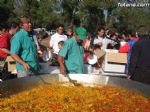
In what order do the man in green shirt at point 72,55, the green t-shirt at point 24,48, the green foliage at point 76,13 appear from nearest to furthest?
1. the green t-shirt at point 24,48
2. the man in green shirt at point 72,55
3. the green foliage at point 76,13

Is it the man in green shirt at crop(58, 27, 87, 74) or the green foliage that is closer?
the man in green shirt at crop(58, 27, 87, 74)

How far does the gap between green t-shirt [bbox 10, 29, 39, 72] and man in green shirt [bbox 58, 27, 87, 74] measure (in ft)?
1.43

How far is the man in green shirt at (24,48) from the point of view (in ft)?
21.9

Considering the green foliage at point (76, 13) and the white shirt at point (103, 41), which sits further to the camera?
the green foliage at point (76, 13)

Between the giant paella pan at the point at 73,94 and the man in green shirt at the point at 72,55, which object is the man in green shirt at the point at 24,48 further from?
the giant paella pan at the point at 73,94

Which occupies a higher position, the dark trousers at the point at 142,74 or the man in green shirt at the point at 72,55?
the man in green shirt at the point at 72,55

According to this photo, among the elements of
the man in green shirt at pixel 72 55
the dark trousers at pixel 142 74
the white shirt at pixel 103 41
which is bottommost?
the dark trousers at pixel 142 74

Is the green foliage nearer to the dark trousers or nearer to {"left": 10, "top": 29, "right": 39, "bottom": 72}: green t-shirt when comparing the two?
the dark trousers

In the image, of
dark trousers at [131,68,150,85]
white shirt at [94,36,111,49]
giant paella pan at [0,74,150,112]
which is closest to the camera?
giant paella pan at [0,74,150,112]

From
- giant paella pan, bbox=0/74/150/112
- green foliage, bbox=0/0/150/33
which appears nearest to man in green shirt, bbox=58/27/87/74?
giant paella pan, bbox=0/74/150/112

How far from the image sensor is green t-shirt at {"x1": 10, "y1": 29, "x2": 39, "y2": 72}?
6668 millimetres

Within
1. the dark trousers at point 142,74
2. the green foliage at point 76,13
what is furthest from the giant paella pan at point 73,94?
the green foliage at point 76,13

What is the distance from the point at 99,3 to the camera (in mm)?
44656

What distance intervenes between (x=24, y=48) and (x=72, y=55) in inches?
31.7
